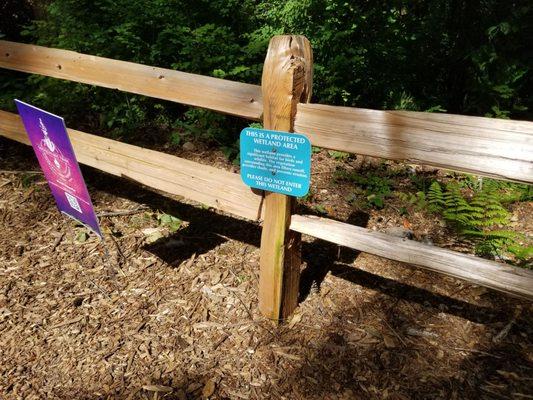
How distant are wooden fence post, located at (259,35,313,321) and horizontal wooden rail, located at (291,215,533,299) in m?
0.12

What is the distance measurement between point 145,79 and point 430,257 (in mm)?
2081

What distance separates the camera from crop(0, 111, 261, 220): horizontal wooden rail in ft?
8.48

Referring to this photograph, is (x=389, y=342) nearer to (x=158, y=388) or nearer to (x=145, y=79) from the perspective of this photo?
(x=158, y=388)

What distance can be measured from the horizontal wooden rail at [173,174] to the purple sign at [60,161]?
315mm

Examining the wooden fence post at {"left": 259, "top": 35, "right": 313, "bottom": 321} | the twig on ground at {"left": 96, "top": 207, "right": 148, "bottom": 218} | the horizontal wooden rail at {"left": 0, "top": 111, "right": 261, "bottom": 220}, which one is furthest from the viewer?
the twig on ground at {"left": 96, "top": 207, "right": 148, "bottom": 218}

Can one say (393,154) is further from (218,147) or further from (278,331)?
(218,147)

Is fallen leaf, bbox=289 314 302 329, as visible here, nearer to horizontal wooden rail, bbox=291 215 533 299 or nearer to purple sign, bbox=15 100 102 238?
horizontal wooden rail, bbox=291 215 533 299

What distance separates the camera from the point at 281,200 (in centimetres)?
232

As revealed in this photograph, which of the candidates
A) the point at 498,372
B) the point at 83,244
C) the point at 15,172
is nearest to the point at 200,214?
the point at 83,244

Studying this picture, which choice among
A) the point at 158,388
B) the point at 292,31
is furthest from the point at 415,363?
the point at 292,31

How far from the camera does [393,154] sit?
6.44 ft

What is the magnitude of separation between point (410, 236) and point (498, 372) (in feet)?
4.44

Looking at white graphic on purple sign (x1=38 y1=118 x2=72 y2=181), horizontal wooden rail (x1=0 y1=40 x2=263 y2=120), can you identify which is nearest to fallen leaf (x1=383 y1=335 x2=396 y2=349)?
horizontal wooden rail (x1=0 y1=40 x2=263 y2=120)

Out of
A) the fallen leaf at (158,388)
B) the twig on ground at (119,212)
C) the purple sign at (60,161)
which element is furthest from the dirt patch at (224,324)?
the purple sign at (60,161)
